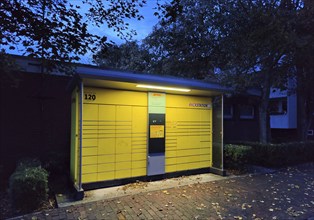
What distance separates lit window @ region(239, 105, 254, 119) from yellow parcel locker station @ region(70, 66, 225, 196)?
6178 mm

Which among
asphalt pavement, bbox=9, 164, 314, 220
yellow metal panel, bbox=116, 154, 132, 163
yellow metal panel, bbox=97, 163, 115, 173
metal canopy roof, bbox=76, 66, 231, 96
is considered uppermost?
metal canopy roof, bbox=76, 66, 231, 96

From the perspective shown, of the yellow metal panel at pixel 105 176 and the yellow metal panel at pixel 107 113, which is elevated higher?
the yellow metal panel at pixel 107 113

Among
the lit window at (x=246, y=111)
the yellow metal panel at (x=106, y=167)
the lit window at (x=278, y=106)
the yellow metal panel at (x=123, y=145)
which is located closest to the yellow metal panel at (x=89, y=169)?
the yellow metal panel at (x=106, y=167)

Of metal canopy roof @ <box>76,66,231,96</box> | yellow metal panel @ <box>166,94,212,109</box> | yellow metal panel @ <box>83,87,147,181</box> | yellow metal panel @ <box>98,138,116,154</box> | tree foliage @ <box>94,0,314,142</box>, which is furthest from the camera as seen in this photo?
tree foliage @ <box>94,0,314,142</box>

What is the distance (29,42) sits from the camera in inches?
190

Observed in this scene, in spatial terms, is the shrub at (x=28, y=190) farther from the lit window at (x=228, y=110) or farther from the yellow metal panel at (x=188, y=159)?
the lit window at (x=228, y=110)

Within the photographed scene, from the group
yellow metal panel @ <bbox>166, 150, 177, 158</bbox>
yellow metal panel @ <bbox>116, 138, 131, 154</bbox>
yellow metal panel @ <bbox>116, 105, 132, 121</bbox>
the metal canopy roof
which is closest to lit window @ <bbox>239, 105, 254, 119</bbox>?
the metal canopy roof

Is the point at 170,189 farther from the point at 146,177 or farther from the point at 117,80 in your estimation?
the point at 117,80

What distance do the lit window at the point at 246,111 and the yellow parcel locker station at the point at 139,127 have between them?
6178mm

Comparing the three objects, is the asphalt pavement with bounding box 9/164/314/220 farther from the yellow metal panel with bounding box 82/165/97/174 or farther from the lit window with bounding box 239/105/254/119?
the lit window with bounding box 239/105/254/119

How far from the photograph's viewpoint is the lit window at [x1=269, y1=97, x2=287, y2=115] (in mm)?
16141

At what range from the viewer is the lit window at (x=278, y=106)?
16.1 m

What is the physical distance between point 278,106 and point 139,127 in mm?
13640

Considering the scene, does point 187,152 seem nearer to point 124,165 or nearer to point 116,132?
point 124,165
